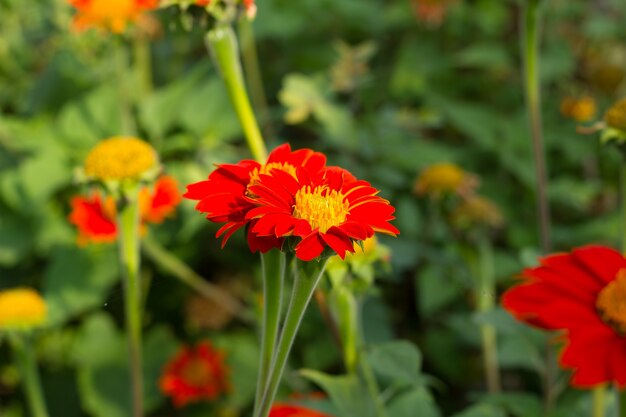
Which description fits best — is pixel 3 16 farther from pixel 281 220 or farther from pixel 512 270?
pixel 281 220

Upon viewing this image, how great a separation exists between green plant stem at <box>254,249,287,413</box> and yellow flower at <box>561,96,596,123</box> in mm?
981

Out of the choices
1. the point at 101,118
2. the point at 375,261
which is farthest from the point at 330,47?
the point at 375,261

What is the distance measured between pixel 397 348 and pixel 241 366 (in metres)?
0.55

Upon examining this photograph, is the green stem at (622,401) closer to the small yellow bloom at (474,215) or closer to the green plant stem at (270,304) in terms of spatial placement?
the green plant stem at (270,304)

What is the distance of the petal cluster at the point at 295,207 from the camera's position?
0.40 meters

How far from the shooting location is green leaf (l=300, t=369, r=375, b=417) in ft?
2.05

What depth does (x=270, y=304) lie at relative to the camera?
46 cm

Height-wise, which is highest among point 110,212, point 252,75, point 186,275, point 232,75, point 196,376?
point 252,75

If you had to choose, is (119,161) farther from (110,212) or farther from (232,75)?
(110,212)

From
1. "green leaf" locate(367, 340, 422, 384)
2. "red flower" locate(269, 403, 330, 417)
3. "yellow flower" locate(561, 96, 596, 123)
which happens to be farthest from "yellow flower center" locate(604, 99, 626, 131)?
"yellow flower" locate(561, 96, 596, 123)

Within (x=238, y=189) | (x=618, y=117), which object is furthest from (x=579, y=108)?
(x=238, y=189)

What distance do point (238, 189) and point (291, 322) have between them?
84 millimetres

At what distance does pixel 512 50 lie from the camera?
1505 mm

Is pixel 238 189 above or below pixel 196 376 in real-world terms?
above
